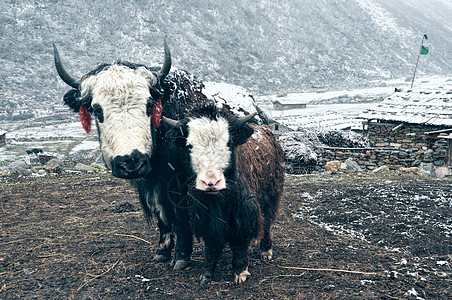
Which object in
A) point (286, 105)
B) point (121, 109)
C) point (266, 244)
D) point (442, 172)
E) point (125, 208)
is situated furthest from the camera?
point (286, 105)

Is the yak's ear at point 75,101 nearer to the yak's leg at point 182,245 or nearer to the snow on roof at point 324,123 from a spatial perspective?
the yak's leg at point 182,245

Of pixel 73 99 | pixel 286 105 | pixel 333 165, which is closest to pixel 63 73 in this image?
pixel 73 99

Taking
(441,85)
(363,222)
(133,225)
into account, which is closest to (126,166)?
(133,225)

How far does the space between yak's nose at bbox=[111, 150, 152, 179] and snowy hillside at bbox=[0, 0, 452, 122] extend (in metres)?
41.5

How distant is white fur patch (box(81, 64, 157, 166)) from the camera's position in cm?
359

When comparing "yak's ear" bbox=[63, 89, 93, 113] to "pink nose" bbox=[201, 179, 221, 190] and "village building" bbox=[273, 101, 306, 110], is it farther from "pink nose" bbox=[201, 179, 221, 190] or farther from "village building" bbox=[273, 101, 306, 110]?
"village building" bbox=[273, 101, 306, 110]

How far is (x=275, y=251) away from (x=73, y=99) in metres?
3.28

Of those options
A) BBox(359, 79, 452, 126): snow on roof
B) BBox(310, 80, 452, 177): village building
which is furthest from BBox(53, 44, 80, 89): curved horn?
BBox(359, 79, 452, 126): snow on roof

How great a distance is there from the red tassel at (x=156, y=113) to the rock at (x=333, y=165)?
997 centimetres

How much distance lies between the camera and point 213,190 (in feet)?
11.2

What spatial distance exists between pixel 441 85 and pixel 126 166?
57.2ft

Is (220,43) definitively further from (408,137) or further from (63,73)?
(63,73)

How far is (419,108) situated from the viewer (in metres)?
14.6

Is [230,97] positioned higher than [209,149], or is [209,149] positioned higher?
[230,97]
